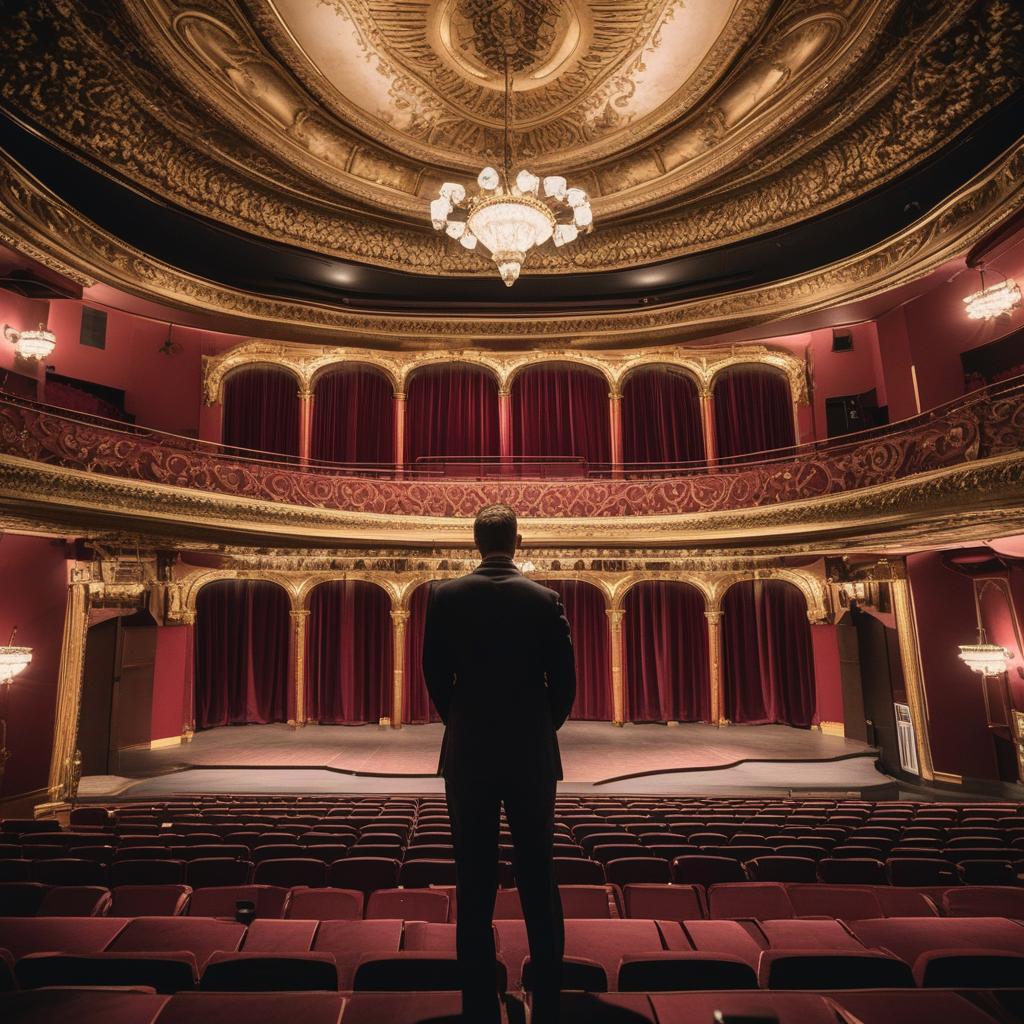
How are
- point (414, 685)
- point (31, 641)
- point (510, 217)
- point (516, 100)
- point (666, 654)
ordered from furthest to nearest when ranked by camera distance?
point (666, 654) < point (414, 685) < point (516, 100) < point (31, 641) < point (510, 217)

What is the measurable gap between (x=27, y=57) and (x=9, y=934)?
35.6ft

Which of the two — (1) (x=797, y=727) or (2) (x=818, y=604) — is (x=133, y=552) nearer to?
(2) (x=818, y=604)

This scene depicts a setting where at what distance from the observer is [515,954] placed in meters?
1.97

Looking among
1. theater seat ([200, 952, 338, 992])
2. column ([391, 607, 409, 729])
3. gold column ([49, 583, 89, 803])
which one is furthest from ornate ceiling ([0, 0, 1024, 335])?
theater seat ([200, 952, 338, 992])

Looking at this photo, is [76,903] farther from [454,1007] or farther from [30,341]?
[30,341]

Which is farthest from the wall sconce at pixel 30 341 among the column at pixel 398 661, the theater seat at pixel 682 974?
the theater seat at pixel 682 974

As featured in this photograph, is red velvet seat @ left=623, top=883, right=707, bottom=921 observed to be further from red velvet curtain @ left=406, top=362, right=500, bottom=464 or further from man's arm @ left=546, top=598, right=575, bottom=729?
red velvet curtain @ left=406, top=362, right=500, bottom=464

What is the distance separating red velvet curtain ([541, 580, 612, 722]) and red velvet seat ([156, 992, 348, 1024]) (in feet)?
45.4

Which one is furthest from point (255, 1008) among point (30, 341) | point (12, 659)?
point (30, 341)

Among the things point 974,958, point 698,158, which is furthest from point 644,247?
point 974,958

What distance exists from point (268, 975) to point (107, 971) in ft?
1.31

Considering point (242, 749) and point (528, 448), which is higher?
point (528, 448)

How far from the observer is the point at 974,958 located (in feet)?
5.32

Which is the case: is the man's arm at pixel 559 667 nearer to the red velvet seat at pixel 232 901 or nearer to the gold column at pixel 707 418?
the red velvet seat at pixel 232 901
